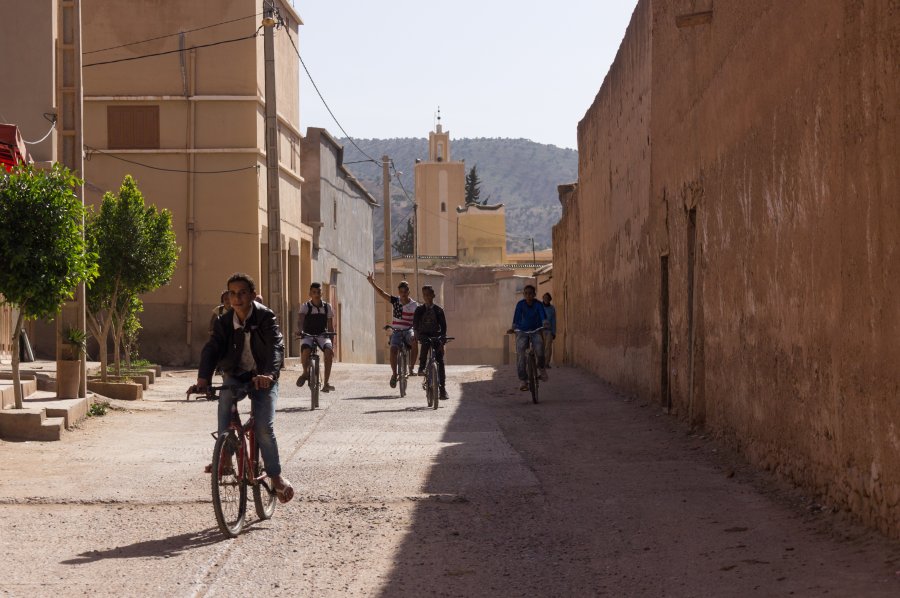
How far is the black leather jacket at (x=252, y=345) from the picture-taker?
8.20 metres

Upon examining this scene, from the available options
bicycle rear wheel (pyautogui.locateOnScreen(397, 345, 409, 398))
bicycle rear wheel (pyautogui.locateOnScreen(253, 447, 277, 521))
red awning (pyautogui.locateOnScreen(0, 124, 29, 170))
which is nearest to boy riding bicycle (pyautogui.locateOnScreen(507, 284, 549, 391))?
bicycle rear wheel (pyautogui.locateOnScreen(397, 345, 409, 398))

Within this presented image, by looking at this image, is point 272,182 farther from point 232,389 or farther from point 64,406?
point 232,389

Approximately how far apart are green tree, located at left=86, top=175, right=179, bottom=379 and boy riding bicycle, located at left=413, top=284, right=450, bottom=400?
5248 millimetres

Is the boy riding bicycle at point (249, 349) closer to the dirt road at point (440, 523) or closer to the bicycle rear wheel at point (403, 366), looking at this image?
the dirt road at point (440, 523)

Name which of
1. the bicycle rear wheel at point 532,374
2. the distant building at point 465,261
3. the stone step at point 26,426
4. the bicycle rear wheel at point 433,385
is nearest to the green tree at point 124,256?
the bicycle rear wheel at point 433,385

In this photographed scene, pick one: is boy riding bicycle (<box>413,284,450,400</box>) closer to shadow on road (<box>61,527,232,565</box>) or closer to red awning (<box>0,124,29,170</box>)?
red awning (<box>0,124,29,170</box>)

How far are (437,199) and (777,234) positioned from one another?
88.5m

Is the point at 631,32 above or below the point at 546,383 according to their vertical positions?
above

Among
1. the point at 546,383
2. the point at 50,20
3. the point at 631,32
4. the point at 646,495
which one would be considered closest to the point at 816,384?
the point at 646,495

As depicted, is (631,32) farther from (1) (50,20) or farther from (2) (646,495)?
(1) (50,20)

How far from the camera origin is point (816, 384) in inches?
325

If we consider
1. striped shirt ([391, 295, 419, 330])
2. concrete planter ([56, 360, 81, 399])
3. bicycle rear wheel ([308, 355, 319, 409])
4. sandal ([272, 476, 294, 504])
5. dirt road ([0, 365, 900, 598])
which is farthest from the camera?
striped shirt ([391, 295, 419, 330])

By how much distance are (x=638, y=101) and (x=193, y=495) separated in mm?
11216

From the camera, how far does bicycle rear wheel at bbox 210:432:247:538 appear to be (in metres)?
7.56
